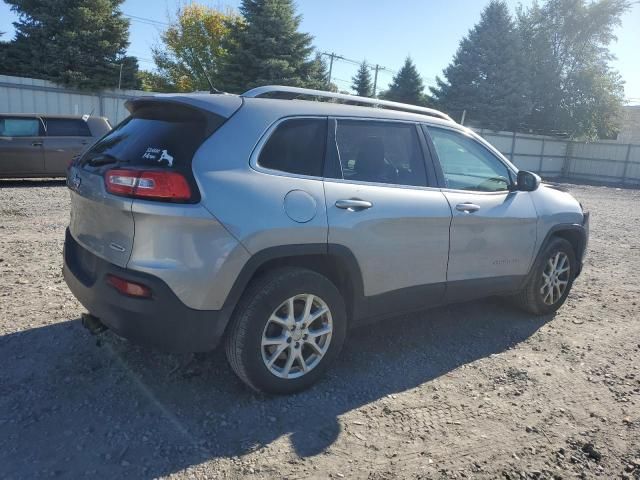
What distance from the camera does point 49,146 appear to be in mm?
11461

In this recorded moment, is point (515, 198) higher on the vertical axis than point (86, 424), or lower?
higher

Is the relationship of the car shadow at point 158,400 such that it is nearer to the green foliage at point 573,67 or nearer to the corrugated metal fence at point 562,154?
the corrugated metal fence at point 562,154

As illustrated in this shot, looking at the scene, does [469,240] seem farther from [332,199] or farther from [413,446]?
[413,446]

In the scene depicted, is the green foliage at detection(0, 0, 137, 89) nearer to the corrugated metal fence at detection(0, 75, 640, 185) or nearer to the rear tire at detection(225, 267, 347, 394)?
the corrugated metal fence at detection(0, 75, 640, 185)

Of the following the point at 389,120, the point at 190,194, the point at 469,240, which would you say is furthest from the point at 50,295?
the point at 469,240

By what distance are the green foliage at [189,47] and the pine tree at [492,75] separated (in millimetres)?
17105

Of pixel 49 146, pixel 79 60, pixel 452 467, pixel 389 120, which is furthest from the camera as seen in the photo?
pixel 79 60

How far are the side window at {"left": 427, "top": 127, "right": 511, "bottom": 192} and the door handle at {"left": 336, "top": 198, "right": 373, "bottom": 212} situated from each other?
38.0 inches

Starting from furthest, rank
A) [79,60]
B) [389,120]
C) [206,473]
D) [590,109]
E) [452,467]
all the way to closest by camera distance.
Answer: [590,109] → [79,60] → [389,120] → [452,467] → [206,473]

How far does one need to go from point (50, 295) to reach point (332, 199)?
3040mm

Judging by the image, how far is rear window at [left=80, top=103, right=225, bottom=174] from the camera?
110 inches

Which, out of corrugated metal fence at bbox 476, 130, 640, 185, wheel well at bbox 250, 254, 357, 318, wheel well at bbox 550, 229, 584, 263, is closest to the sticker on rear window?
wheel well at bbox 250, 254, 357, 318

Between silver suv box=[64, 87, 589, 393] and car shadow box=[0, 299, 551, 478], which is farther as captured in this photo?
silver suv box=[64, 87, 589, 393]

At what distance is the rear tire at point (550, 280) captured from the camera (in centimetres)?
465
